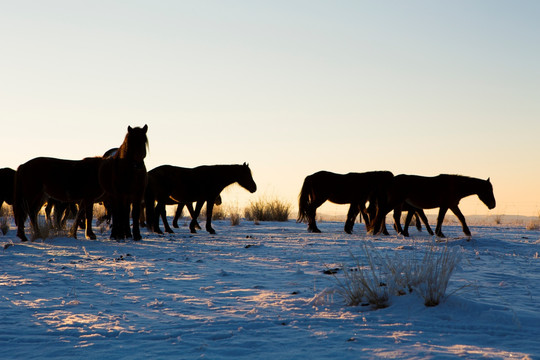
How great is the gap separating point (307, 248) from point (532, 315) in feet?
17.9

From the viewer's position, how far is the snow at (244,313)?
392cm

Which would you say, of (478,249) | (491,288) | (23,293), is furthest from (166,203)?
(491,288)

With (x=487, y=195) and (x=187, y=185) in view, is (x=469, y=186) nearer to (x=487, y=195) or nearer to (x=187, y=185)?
(x=487, y=195)

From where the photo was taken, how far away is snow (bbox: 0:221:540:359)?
12.9ft

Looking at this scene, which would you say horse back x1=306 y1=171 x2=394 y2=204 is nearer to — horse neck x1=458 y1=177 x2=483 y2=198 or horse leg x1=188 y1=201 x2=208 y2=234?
horse neck x1=458 y1=177 x2=483 y2=198

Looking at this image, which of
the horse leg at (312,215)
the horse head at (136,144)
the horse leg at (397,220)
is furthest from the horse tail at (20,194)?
the horse leg at (397,220)

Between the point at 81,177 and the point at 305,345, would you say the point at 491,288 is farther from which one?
the point at 81,177

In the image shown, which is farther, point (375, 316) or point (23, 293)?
point (23, 293)

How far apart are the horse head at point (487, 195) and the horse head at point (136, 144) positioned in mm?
8738

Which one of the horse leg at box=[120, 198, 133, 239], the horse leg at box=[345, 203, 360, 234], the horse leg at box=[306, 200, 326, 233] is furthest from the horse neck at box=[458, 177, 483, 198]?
the horse leg at box=[120, 198, 133, 239]

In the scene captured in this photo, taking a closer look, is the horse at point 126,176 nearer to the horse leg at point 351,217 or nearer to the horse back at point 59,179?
the horse back at point 59,179

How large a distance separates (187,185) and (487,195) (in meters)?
7.89

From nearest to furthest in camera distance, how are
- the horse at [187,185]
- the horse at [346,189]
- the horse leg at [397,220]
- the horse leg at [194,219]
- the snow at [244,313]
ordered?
1. the snow at [244,313]
2. the horse leg at [397,220]
3. the horse leg at [194,219]
4. the horse at [187,185]
5. the horse at [346,189]

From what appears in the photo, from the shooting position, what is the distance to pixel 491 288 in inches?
241
